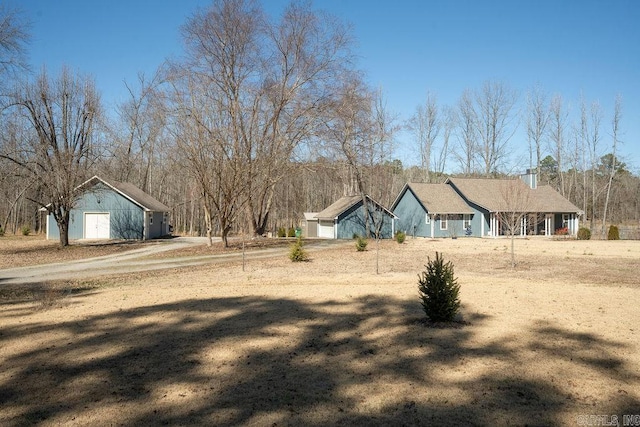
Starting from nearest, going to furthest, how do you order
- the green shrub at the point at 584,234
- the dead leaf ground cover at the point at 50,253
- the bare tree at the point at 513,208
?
the bare tree at the point at 513,208 < the dead leaf ground cover at the point at 50,253 < the green shrub at the point at 584,234

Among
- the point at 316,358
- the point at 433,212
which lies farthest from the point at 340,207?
the point at 316,358

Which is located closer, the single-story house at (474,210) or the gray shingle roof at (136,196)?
the gray shingle roof at (136,196)

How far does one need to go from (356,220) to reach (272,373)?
122ft

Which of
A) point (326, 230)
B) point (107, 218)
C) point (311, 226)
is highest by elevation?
point (107, 218)

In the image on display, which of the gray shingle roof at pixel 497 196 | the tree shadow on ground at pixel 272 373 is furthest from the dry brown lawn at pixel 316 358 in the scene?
the gray shingle roof at pixel 497 196

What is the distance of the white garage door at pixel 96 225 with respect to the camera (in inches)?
1542

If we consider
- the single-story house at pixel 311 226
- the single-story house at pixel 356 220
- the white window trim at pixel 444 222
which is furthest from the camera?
the single-story house at pixel 311 226

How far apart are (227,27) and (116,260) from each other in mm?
16257

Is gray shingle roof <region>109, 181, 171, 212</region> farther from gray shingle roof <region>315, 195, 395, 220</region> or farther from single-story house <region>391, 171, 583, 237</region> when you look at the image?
single-story house <region>391, 171, 583, 237</region>

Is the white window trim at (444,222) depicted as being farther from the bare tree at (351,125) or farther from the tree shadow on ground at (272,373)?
the tree shadow on ground at (272,373)

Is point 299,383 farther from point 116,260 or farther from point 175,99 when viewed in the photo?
point 175,99

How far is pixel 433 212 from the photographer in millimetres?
Result: 44562

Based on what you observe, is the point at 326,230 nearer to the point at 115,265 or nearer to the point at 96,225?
the point at 96,225

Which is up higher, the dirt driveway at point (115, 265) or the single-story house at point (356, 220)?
the single-story house at point (356, 220)
